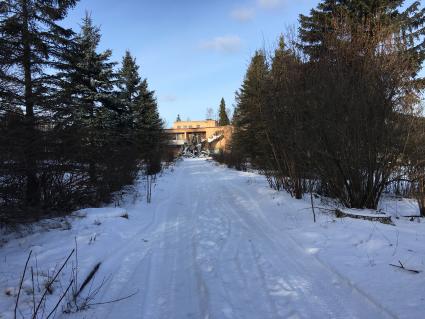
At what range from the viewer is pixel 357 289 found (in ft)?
15.0

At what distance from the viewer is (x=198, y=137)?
3642 inches

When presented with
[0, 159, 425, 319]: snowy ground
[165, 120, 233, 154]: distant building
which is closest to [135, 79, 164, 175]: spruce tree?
[0, 159, 425, 319]: snowy ground

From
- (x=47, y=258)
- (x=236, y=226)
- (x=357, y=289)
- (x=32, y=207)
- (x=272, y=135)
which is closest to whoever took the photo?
(x=357, y=289)

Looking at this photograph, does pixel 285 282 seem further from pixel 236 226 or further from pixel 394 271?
pixel 236 226

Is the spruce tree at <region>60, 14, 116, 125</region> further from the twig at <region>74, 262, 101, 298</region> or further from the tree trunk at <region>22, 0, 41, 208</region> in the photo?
the twig at <region>74, 262, 101, 298</region>

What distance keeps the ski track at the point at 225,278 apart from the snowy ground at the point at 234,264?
1 centimetres

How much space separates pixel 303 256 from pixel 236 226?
2.58 m

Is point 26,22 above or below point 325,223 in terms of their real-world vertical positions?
above

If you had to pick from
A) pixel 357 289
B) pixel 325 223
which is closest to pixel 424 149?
pixel 325 223

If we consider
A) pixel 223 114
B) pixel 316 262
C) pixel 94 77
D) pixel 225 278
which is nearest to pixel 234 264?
pixel 225 278

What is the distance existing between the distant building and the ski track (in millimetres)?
51233

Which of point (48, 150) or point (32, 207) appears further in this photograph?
point (48, 150)

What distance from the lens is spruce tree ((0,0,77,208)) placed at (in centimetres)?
968

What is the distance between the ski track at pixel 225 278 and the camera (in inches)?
162
